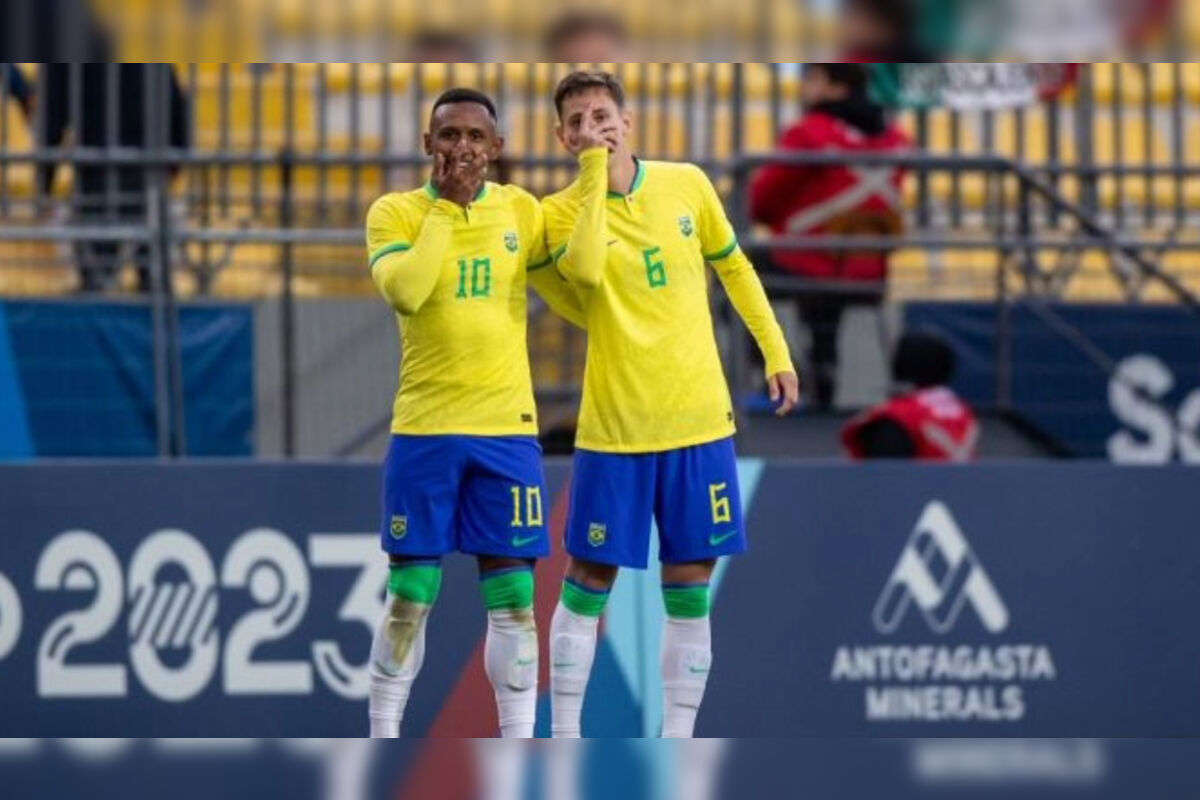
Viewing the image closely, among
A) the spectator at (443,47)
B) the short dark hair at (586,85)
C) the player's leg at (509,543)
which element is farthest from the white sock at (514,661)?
the spectator at (443,47)

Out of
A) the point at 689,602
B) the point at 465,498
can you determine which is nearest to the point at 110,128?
the point at 465,498

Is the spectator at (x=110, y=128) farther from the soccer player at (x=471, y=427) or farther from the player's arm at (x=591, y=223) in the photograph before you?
the player's arm at (x=591, y=223)

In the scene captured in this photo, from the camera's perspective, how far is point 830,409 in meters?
11.1

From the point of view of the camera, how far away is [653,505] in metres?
7.99

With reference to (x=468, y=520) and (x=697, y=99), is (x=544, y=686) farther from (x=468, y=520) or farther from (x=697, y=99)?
(x=697, y=99)

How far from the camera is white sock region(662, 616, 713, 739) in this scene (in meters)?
8.04

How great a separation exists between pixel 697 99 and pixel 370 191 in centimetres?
181

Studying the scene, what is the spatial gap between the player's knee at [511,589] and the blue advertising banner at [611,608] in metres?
1.92

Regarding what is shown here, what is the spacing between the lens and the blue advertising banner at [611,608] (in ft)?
33.1

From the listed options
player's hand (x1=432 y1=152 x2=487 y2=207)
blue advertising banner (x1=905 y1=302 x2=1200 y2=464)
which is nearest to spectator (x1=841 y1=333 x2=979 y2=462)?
blue advertising banner (x1=905 y1=302 x2=1200 y2=464)

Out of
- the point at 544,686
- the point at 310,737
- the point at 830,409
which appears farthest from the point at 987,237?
the point at 310,737

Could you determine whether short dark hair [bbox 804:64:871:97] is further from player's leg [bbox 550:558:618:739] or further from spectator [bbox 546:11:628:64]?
spectator [bbox 546:11:628:64]

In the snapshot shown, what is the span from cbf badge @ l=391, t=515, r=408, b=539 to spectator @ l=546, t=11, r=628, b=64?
4508 mm

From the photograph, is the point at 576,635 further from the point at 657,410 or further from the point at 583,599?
the point at 657,410
